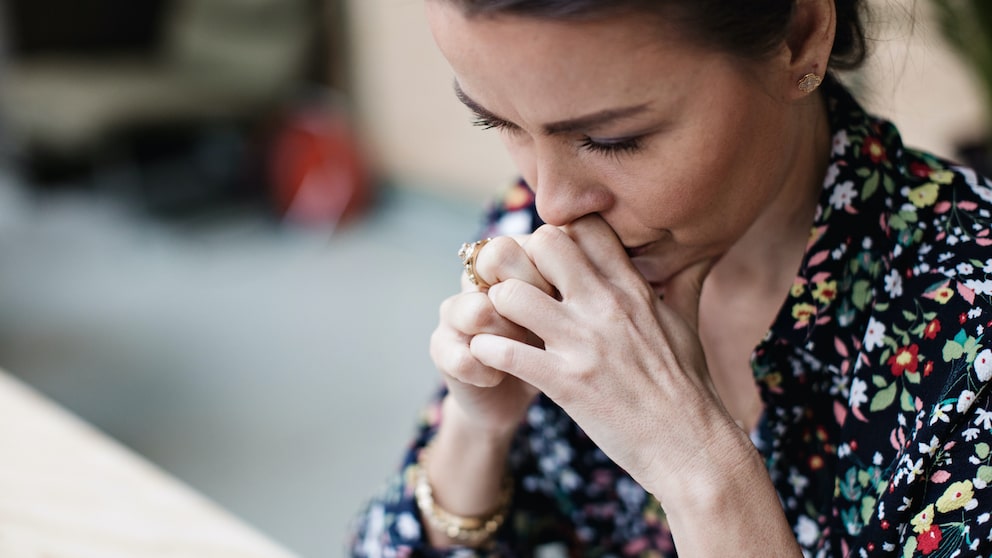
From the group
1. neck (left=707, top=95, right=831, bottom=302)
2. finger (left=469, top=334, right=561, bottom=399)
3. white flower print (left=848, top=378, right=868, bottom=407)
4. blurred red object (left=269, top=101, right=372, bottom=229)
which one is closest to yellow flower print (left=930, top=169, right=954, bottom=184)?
neck (left=707, top=95, right=831, bottom=302)

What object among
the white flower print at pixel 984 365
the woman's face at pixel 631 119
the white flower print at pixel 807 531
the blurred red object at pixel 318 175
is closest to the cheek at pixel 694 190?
the woman's face at pixel 631 119

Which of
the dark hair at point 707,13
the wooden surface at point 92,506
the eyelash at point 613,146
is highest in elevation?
the dark hair at point 707,13

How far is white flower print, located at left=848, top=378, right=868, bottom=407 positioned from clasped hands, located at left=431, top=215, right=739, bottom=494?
0.52 ft

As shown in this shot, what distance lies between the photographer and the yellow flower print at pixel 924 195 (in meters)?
0.95

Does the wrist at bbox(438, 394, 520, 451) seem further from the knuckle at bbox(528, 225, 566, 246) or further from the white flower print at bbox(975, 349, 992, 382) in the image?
the white flower print at bbox(975, 349, 992, 382)

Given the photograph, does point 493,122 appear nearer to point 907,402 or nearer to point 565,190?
point 565,190

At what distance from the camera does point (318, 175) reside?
442 cm

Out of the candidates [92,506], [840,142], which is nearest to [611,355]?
[840,142]

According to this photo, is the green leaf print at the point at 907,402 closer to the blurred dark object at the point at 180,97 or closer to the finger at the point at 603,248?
the finger at the point at 603,248

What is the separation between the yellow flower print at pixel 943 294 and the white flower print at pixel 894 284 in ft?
0.13

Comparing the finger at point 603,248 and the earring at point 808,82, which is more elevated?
the earring at point 808,82

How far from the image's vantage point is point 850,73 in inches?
41.1

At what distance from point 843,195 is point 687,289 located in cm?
17

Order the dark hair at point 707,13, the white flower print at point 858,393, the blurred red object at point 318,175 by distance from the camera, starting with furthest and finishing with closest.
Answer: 1. the blurred red object at point 318,175
2. the white flower print at point 858,393
3. the dark hair at point 707,13
